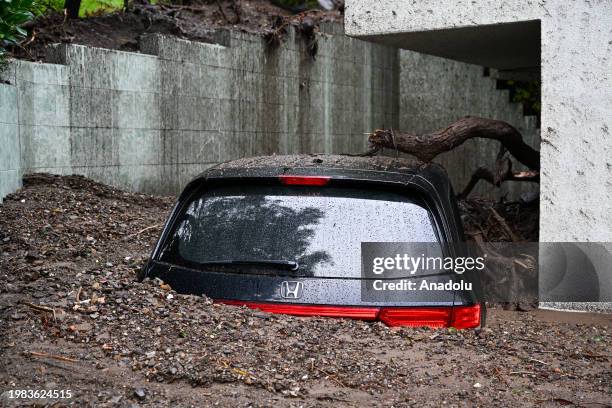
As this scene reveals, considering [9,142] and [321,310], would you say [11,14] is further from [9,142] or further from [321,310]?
[321,310]

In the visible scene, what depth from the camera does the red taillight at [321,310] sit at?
13.0 feet

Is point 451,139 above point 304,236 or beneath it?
above

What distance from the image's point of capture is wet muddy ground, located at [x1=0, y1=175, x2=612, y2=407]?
→ 3615 millimetres

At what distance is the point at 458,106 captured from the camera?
14.7 metres

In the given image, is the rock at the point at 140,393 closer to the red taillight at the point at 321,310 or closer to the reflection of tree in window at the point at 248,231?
the red taillight at the point at 321,310

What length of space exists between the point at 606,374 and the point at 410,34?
4.47m

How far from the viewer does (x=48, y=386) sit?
3588 millimetres

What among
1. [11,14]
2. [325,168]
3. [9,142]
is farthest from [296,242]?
[9,142]

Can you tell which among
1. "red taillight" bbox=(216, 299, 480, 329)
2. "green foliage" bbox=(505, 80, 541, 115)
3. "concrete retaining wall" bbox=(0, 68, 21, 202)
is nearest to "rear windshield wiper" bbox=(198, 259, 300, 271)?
"red taillight" bbox=(216, 299, 480, 329)

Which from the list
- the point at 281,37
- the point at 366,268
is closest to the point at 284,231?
the point at 366,268

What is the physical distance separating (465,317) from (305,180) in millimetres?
1043

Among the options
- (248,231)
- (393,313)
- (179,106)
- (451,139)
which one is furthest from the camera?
(179,106)

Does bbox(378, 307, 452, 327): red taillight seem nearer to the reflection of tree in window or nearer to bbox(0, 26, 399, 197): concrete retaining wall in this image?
the reflection of tree in window

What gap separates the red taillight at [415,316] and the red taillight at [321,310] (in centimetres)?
6
